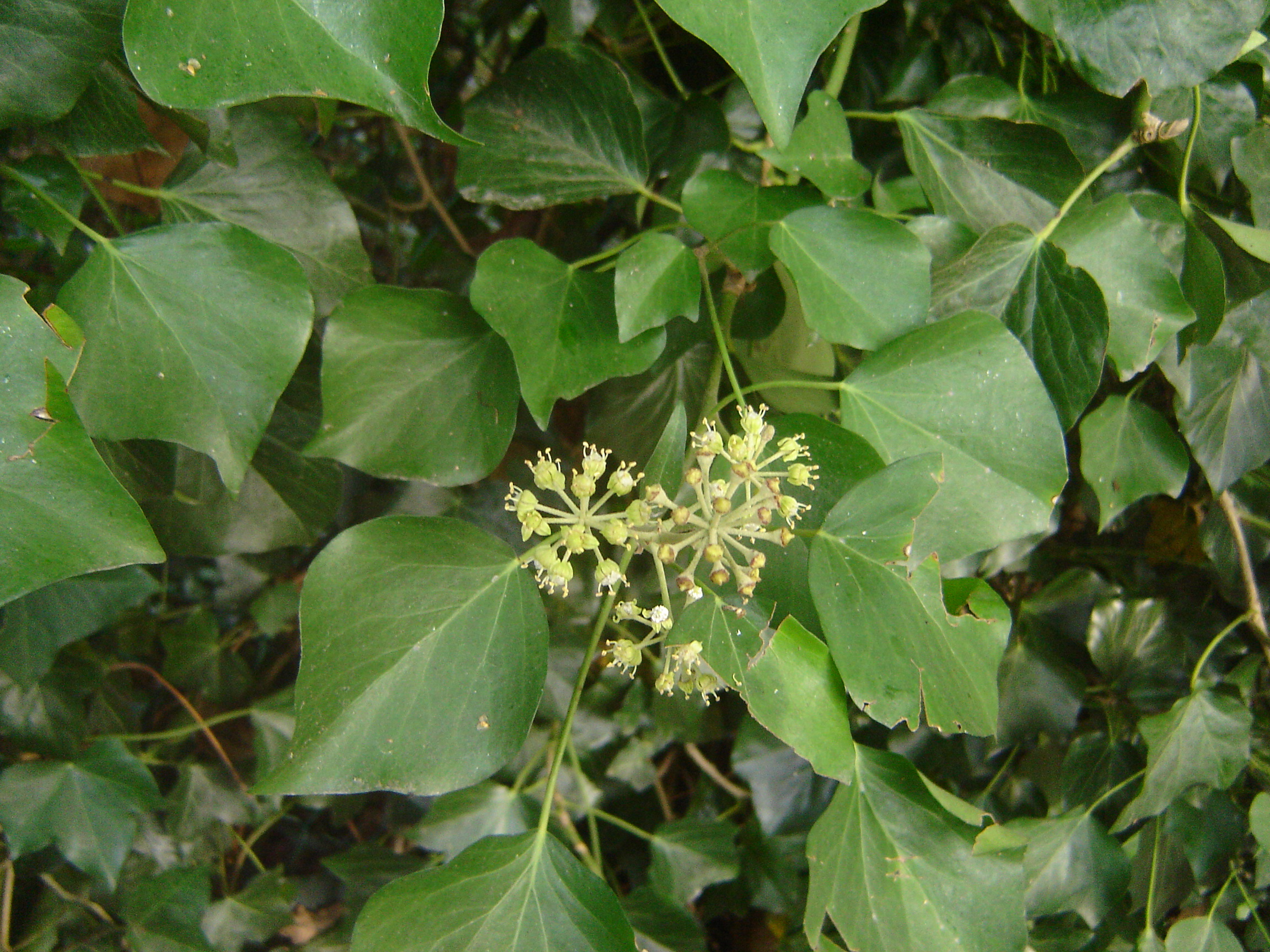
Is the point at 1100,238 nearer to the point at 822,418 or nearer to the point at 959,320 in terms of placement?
the point at 959,320

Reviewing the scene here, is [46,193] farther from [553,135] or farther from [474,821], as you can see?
[474,821]

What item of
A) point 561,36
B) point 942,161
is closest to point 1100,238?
point 942,161

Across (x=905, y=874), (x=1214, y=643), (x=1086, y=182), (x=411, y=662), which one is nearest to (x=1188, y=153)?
(x=1086, y=182)

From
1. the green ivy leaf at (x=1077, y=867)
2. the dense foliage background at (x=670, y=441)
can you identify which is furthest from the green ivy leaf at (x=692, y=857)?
the green ivy leaf at (x=1077, y=867)

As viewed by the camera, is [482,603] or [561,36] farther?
[561,36]

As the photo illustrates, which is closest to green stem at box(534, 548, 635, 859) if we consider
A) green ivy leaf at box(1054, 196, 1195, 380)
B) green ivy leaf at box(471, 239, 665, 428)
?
green ivy leaf at box(471, 239, 665, 428)
